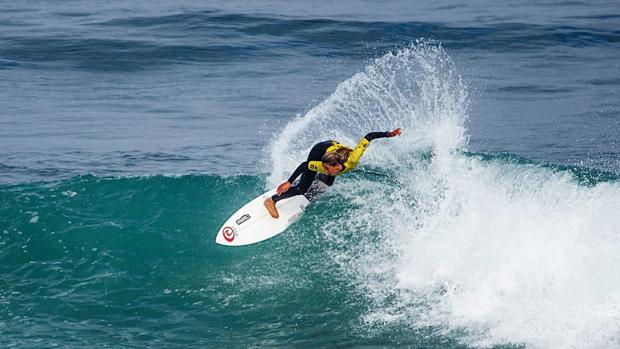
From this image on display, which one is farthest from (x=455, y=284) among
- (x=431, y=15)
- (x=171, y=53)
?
(x=431, y=15)

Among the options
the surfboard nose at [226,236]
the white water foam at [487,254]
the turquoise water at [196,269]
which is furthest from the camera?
the surfboard nose at [226,236]

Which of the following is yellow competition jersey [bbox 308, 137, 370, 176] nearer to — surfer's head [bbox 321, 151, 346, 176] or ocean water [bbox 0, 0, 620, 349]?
surfer's head [bbox 321, 151, 346, 176]

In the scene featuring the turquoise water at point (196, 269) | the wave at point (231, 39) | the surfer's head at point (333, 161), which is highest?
the wave at point (231, 39)

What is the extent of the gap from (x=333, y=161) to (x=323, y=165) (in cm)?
17

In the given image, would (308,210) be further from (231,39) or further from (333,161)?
(231,39)

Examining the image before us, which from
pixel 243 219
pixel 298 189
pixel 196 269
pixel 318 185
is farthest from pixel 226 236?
pixel 318 185

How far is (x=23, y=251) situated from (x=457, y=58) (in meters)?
17.8

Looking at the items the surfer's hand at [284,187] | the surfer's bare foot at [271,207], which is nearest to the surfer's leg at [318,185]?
the surfer's hand at [284,187]

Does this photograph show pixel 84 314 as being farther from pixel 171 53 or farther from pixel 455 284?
pixel 171 53

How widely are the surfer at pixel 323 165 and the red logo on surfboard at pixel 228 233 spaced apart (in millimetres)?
606

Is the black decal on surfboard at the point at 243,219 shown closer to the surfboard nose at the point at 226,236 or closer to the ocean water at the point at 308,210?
the surfboard nose at the point at 226,236

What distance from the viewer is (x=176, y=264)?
497 inches

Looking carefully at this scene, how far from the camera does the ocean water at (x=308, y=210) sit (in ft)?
35.0

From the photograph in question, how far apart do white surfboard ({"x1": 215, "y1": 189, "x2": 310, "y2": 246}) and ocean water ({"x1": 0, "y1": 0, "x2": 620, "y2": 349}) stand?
0.24 m
